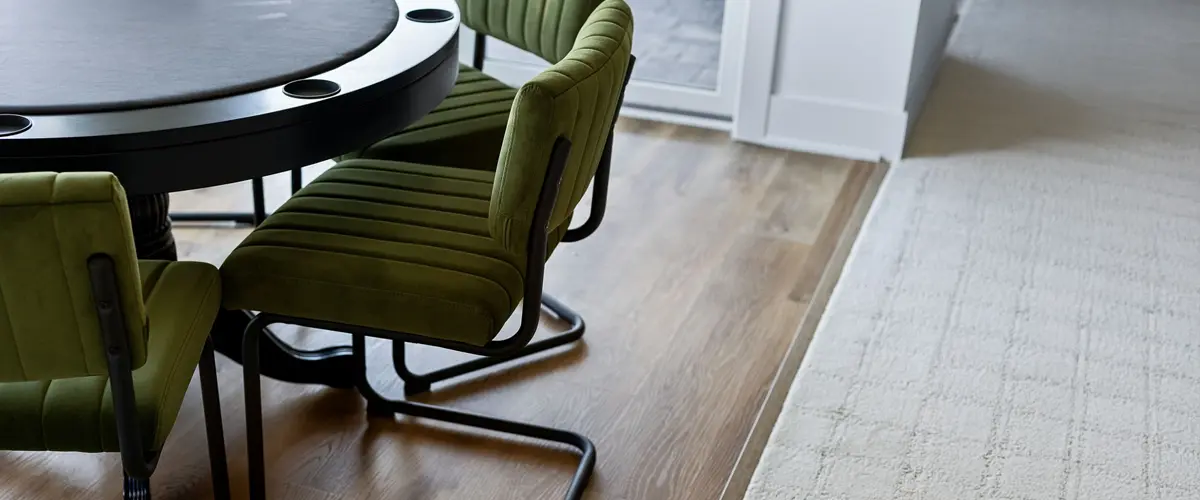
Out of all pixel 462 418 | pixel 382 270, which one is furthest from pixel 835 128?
pixel 382 270

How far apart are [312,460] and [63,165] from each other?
30.8 inches

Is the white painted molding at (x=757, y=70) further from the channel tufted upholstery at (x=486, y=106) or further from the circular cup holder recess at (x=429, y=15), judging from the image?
the circular cup holder recess at (x=429, y=15)

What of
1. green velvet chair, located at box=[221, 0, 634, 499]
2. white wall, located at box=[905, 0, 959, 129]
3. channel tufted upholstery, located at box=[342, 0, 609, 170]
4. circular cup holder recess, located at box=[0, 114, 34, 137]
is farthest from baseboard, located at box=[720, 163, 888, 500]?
circular cup holder recess, located at box=[0, 114, 34, 137]

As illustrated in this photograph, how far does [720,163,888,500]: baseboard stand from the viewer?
192 centimetres

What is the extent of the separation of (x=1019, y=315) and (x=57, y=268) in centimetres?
193

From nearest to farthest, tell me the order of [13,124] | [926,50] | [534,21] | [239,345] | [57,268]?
[57,268], [13,124], [239,345], [534,21], [926,50]

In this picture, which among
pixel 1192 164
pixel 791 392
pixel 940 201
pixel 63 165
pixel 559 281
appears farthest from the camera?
pixel 1192 164

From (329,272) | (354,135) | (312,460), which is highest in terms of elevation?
(354,135)

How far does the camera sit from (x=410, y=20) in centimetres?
181

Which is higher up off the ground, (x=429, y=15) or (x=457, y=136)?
(x=429, y=15)

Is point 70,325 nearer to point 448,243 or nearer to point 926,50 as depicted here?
point 448,243

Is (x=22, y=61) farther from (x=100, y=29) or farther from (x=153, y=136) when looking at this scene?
(x=153, y=136)

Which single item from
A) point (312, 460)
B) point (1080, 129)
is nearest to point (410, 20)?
point (312, 460)

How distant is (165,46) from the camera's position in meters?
1.62
